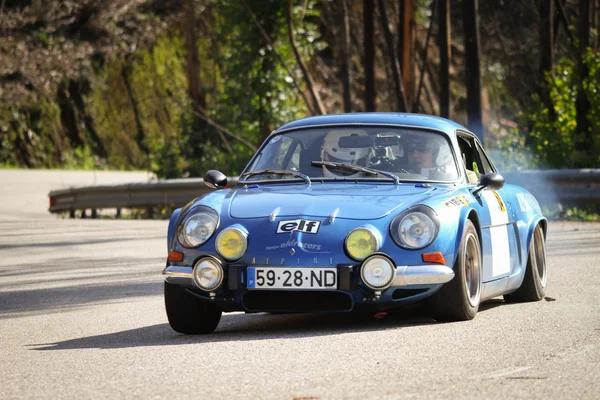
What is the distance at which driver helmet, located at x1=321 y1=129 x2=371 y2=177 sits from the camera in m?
8.12

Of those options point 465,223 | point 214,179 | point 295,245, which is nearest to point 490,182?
point 465,223

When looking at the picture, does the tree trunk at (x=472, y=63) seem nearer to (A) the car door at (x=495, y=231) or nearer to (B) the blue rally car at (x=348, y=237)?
(A) the car door at (x=495, y=231)

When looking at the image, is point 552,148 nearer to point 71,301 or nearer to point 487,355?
point 71,301

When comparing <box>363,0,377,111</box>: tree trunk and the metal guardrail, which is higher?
<box>363,0,377,111</box>: tree trunk

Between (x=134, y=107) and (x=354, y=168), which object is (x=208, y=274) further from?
(x=134, y=107)

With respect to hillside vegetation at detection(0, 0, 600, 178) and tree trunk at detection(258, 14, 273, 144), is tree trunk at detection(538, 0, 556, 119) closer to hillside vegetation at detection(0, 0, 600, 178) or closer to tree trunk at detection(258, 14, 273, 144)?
hillside vegetation at detection(0, 0, 600, 178)

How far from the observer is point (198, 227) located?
287 inches

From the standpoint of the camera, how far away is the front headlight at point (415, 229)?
23.0 feet

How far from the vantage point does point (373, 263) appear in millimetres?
6906

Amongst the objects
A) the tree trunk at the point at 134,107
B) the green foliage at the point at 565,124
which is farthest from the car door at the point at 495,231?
the tree trunk at the point at 134,107

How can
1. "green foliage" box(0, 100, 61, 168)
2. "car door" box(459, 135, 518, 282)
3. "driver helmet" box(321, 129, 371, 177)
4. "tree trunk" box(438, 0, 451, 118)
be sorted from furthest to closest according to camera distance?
"green foliage" box(0, 100, 61, 168) → "tree trunk" box(438, 0, 451, 118) → "driver helmet" box(321, 129, 371, 177) → "car door" box(459, 135, 518, 282)

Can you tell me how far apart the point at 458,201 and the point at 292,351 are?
1743mm

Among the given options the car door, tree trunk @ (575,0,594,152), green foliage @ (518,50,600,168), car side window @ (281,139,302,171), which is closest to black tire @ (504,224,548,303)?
the car door

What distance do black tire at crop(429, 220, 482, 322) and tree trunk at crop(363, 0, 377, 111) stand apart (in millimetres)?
20037
